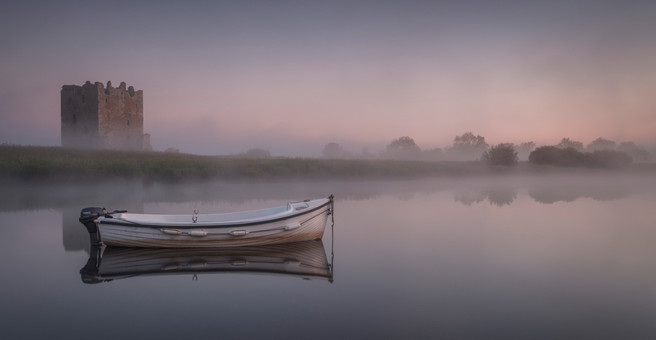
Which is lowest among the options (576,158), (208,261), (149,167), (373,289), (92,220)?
(373,289)

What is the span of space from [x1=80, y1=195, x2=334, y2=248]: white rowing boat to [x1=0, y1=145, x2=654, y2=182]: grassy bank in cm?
2054

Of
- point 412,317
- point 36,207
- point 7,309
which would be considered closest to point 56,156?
point 36,207

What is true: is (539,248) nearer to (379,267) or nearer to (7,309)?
(379,267)

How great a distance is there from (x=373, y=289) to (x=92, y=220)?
744cm

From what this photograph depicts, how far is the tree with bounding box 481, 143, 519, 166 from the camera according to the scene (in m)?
56.9

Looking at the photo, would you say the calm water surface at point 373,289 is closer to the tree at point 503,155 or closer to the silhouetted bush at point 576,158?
the tree at point 503,155

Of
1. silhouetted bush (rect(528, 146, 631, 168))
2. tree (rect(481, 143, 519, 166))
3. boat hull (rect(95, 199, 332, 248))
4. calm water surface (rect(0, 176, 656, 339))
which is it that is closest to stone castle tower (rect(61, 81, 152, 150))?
calm water surface (rect(0, 176, 656, 339))

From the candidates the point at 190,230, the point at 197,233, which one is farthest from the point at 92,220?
the point at 197,233

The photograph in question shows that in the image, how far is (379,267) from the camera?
916cm

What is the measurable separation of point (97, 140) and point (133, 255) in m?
37.0

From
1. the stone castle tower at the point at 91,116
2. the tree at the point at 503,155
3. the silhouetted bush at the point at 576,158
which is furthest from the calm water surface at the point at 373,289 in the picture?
the silhouetted bush at the point at 576,158

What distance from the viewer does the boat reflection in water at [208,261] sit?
8594 mm

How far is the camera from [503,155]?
57.1 meters

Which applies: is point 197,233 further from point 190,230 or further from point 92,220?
point 92,220
